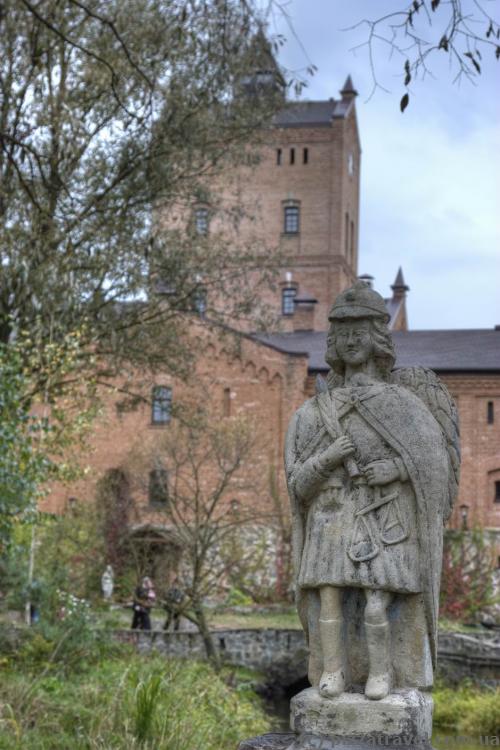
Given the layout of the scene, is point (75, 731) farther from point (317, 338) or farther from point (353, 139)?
point (353, 139)

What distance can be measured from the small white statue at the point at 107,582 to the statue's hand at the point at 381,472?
1002 inches

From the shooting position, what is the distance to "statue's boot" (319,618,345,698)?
7.01 meters

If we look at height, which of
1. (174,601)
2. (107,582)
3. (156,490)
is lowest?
(174,601)

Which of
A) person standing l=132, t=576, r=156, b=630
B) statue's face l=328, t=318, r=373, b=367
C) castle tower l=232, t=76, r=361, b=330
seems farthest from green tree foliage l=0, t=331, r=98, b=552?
castle tower l=232, t=76, r=361, b=330

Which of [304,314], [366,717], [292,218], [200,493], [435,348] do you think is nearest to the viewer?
[366,717]

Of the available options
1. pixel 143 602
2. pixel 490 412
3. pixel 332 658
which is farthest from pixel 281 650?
pixel 332 658

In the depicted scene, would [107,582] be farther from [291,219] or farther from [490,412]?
[291,219]

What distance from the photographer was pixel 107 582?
105 feet

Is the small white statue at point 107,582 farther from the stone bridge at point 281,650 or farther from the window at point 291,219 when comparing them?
the window at point 291,219

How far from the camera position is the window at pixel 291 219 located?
61281mm

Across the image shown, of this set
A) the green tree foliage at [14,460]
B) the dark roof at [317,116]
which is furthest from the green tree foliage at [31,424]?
the dark roof at [317,116]

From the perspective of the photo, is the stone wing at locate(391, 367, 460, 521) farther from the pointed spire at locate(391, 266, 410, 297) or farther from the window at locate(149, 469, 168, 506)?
the pointed spire at locate(391, 266, 410, 297)

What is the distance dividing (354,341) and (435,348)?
38.2 m

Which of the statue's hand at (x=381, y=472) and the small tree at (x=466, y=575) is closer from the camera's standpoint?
the statue's hand at (x=381, y=472)
